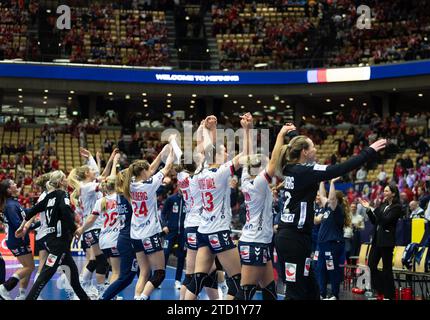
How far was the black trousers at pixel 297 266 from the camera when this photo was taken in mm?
7141

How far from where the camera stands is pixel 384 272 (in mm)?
11586

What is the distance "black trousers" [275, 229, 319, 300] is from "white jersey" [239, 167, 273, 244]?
94 cm

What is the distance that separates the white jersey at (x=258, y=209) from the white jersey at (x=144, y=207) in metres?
1.80

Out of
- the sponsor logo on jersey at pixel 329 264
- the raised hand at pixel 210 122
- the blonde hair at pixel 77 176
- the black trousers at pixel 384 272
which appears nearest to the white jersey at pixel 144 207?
the raised hand at pixel 210 122

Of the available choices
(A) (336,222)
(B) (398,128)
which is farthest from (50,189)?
(B) (398,128)

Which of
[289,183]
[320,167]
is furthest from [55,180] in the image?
[320,167]

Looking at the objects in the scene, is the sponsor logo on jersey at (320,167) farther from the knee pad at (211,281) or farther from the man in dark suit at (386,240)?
the man in dark suit at (386,240)

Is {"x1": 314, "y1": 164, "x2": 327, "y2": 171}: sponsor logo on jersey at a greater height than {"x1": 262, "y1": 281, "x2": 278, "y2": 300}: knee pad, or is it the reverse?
{"x1": 314, "y1": 164, "x2": 327, "y2": 171}: sponsor logo on jersey

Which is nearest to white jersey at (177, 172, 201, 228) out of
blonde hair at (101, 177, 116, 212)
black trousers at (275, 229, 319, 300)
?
blonde hair at (101, 177, 116, 212)

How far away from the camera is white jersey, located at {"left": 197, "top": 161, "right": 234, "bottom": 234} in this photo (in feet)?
28.6

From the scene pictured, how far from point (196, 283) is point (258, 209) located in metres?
1.16

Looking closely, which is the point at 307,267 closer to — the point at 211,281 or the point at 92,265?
the point at 211,281

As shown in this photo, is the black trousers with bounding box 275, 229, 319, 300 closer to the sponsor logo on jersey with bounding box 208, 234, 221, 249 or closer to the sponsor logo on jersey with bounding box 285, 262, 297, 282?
the sponsor logo on jersey with bounding box 285, 262, 297, 282
